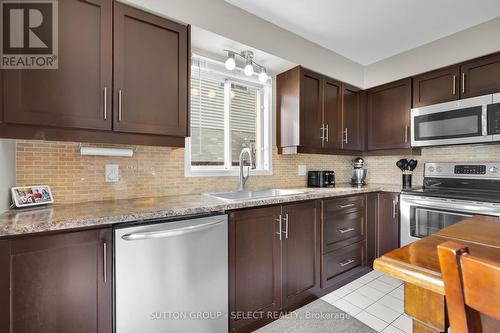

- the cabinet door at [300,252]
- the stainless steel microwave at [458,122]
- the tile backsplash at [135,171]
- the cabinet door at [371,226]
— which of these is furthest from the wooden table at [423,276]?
the stainless steel microwave at [458,122]

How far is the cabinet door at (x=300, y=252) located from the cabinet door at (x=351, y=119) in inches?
50.1

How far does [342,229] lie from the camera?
2.37m

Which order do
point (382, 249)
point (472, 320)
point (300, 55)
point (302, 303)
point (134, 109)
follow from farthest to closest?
point (382, 249)
point (300, 55)
point (302, 303)
point (134, 109)
point (472, 320)

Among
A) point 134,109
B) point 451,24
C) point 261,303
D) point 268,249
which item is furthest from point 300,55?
point 261,303

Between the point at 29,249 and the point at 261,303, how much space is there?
54.7 inches

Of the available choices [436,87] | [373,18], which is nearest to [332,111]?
[373,18]

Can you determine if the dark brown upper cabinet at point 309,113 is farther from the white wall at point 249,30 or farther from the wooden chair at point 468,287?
the wooden chair at point 468,287

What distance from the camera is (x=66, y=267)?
1.09m

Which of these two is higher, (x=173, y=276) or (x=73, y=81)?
(x=73, y=81)

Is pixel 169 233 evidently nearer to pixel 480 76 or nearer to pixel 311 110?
pixel 311 110

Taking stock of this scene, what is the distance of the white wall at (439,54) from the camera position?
7.38 feet

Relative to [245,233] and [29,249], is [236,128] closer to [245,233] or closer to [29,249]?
[245,233]

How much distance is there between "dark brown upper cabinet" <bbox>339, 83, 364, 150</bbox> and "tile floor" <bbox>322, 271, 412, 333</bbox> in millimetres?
1497

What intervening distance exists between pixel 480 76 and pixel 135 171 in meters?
3.20
